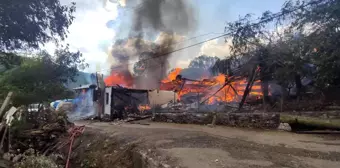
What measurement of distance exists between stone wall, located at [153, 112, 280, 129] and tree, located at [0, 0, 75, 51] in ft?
25.2

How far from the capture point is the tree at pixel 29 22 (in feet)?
26.1

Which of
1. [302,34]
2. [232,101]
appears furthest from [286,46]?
[232,101]

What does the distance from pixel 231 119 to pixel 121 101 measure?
1054 centimetres

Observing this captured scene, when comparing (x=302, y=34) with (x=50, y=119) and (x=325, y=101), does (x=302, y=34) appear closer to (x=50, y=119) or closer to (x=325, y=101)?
(x=325, y=101)

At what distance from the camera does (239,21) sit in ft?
55.3

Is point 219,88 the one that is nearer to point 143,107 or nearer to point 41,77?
point 143,107

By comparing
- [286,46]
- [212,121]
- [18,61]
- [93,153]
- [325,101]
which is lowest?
[93,153]

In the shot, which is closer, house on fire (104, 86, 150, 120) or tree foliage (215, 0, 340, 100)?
tree foliage (215, 0, 340, 100)

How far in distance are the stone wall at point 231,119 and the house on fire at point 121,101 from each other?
4844 millimetres

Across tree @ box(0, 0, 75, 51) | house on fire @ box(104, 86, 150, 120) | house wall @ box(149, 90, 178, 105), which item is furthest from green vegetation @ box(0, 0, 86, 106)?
house wall @ box(149, 90, 178, 105)

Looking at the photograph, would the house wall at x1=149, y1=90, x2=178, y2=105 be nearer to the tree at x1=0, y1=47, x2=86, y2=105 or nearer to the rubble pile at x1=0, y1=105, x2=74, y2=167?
the tree at x1=0, y1=47, x2=86, y2=105

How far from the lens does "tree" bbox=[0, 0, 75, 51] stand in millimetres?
7953

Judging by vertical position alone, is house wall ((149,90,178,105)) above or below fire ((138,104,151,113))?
above

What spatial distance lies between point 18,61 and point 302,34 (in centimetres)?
1374
